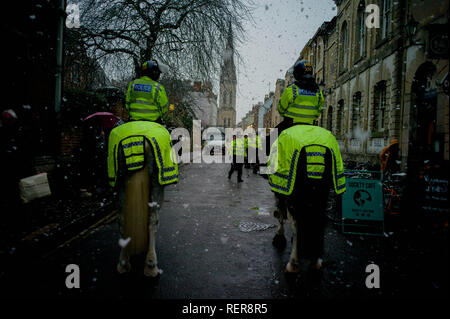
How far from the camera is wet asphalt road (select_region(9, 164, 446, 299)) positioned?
3170 mm

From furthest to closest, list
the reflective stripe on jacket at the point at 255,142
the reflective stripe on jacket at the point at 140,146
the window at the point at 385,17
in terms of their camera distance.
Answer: the reflective stripe on jacket at the point at 255,142 → the window at the point at 385,17 → the reflective stripe on jacket at the point at 140,146

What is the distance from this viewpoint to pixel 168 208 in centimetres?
753

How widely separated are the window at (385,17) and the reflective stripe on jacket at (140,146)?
42.9 ft

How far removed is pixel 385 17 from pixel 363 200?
1151cm

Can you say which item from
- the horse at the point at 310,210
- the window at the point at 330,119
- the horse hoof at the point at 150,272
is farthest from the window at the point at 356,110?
the horse hoof at the point at 150,272

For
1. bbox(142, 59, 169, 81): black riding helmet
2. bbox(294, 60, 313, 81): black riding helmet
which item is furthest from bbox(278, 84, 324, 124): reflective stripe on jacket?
bbox(142, 59, 169, 81): black riding helmet

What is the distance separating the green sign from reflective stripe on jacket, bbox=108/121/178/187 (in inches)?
136

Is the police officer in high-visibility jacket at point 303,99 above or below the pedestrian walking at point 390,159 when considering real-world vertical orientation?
above

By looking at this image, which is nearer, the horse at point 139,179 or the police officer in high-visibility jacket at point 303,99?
the horse at point 139,179

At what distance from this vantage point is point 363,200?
5.57 m

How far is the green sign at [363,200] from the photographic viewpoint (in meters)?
5.50

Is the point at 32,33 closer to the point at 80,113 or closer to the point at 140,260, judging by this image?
the point at 80,113

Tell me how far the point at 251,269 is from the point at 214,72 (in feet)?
37.2

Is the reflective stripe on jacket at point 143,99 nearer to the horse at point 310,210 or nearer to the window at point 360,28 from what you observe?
the horse at point 310,210
